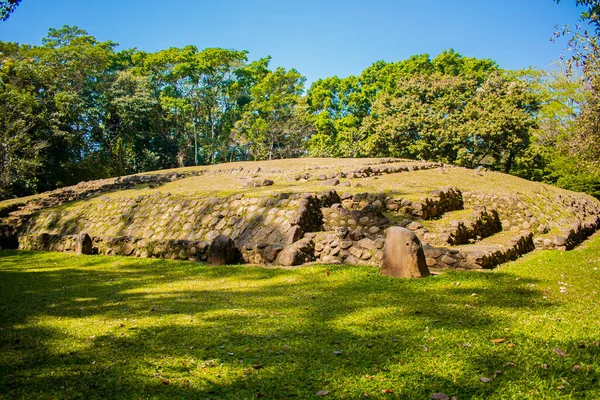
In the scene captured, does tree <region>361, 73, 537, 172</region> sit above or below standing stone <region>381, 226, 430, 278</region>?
above

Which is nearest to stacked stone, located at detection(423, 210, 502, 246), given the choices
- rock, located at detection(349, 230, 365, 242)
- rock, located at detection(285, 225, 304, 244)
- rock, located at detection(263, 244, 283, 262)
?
rock, located at detection(349, 230, 365, 242)

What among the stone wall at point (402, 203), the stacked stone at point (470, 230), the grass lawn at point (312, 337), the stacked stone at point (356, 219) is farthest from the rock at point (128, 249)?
the stacked stone at point (470, 230)

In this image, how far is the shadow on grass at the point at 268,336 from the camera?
3.80 meters

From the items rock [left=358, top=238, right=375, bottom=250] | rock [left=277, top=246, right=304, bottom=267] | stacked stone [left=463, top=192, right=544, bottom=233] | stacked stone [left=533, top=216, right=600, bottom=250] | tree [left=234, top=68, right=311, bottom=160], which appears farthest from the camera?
tree [left=234, top=68, right=311, bottom=160]

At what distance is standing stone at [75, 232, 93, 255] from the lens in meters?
14.1

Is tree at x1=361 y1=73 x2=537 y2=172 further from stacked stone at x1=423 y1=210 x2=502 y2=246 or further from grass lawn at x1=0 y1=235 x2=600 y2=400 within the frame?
grass lawn at x1=0 y1=235 x2=600 y2=400

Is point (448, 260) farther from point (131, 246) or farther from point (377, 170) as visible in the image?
point (377, 170)

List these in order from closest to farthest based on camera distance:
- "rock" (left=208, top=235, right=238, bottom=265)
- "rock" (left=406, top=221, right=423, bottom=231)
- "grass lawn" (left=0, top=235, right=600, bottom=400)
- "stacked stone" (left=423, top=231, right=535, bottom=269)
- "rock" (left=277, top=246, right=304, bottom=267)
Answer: "grass lawn" (left=0, top=235, right=600, bottom=400) < "stacked stone" (left=423, top=231, right=535, bottom=269) < "rock" (left=277, top=246, right=304, bottom=267) < "rock" (left=208, top=235, right=238, bottom=265) < "rock" (left=406, top=221, right=423, bottom=231)

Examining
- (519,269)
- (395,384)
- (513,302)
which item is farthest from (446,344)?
(519,269)

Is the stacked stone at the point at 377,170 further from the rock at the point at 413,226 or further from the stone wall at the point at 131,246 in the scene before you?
the stone wall at the point at 131,246

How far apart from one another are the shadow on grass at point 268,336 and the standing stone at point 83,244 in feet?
18.1

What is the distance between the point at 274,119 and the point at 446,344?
46.2 meters

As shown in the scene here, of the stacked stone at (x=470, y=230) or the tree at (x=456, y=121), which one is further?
the tree at (x=456, y=121)

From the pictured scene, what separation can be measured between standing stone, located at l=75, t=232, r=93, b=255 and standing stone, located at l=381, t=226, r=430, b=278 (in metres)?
10.8
